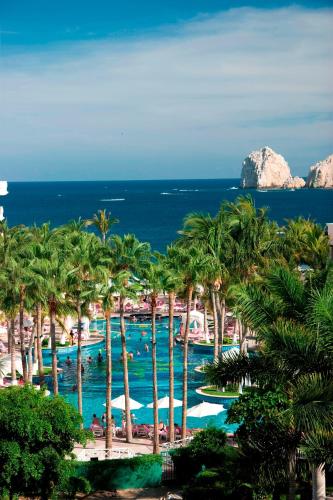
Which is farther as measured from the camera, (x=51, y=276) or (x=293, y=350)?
(x=51, y=276)

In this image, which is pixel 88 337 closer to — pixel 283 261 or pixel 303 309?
pixel 283 261

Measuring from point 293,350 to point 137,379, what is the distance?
33.8m

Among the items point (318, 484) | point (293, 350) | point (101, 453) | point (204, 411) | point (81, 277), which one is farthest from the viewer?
point (204, 411)

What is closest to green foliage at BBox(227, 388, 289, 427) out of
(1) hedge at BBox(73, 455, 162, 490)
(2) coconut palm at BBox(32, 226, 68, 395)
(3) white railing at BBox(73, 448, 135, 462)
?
(1) hedge at BBox(73, 455, 162, 490)

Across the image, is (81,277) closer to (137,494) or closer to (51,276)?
(51,276)

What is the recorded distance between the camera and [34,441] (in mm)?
22797

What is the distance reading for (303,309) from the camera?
18.2 m

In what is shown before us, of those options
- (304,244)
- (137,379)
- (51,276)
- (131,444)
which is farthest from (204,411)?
(137,379)

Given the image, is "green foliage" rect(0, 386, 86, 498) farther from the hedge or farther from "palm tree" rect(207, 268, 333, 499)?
"palm tree" rect(207, 268, 333, 499)

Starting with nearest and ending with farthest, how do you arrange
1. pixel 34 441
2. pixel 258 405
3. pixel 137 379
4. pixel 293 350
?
pixel 293 350
pixel 258 405
pixel 34 441
pixel 137 379

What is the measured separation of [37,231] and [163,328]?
74.3 feet

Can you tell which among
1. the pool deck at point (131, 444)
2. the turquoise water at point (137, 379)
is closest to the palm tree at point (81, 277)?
the pool deck at point (131, 444)

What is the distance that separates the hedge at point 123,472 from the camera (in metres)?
27.1

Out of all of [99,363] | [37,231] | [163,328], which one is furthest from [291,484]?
[163,328]
